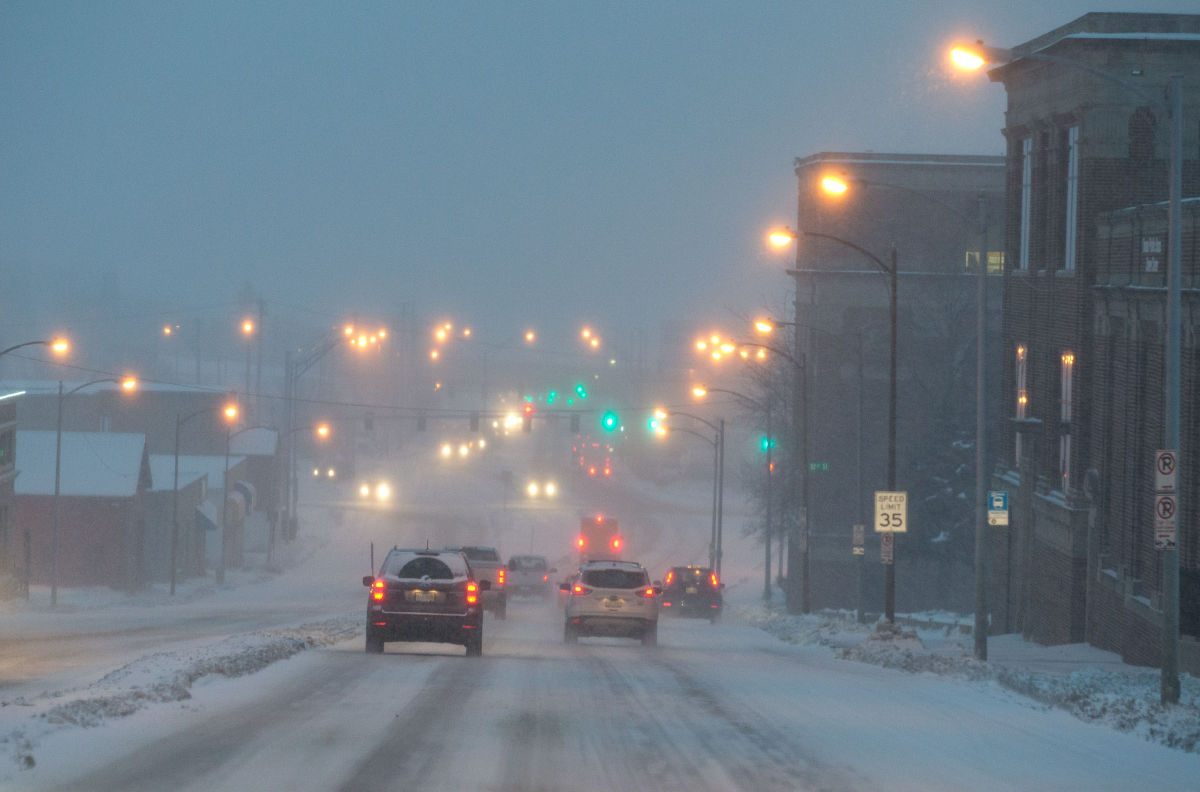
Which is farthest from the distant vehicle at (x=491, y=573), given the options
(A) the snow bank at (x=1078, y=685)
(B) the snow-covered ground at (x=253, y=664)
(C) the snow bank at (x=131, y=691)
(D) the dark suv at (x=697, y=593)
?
(C) the snow bank at (x=131, y=691)

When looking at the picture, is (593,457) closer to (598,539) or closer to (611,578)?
(598,539)

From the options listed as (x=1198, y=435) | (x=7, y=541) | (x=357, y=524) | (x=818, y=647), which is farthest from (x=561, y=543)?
(x=1198, y=435)

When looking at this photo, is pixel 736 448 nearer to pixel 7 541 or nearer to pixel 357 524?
pixel 357 524

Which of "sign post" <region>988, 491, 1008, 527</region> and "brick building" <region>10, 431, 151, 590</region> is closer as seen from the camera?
"sign post" <region>988, 491, 1008, 527</region>

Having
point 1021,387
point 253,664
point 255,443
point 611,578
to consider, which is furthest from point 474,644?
point 255,443

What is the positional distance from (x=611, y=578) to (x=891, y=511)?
5913 mm

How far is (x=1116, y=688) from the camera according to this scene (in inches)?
750

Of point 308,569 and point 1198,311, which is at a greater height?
point 1198,311

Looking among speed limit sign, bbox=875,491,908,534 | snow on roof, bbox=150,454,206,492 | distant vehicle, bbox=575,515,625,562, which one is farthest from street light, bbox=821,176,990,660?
snow on roof, bbox=150,454,206,492

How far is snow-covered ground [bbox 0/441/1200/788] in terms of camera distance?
Result: 12.8m

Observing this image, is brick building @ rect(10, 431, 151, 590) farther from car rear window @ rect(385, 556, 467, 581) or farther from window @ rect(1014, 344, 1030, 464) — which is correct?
car rear window @ rect(385, 556, 467, 581)

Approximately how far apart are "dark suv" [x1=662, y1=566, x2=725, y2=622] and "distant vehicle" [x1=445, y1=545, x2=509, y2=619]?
26.4ft

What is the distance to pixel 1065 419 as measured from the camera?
111ft

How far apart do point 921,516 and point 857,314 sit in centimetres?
900
